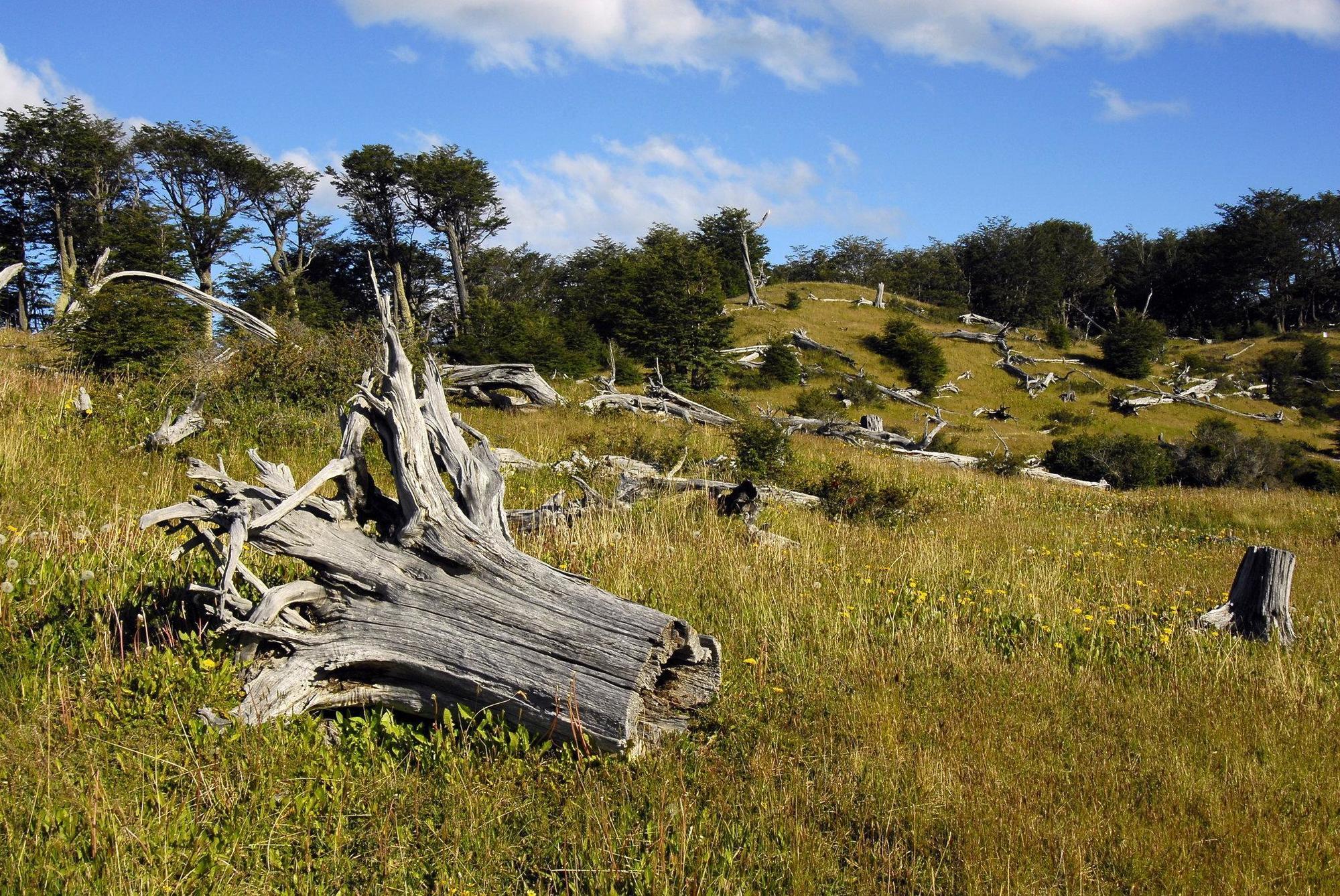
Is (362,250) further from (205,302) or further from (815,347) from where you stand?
(205,302)

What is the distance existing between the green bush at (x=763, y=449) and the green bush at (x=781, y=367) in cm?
2370

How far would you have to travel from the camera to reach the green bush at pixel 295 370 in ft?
39.2

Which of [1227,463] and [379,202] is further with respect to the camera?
[379,202]

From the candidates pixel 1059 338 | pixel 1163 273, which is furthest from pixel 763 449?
pixel 1163 273

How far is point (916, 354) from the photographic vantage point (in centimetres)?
3931

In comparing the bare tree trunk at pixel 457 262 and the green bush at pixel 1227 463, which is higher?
the bare tree trunk at pixel 457 262

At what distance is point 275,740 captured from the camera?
340 centimetres

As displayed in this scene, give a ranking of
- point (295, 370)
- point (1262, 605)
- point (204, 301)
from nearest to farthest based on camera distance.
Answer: point (1262, 605)
point (204, 301)
point (295, 370)

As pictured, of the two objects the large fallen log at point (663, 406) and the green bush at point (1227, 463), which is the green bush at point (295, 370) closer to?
the large fallen log at point (663, 406)

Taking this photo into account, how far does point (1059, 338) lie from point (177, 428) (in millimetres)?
44982

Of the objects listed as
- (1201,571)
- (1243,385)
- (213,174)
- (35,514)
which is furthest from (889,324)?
(35,514)

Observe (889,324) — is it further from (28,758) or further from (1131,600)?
(28,758)

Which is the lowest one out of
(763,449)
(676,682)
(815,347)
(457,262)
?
(676,682)

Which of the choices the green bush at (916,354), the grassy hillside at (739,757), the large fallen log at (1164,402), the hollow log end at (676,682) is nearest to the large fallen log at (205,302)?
the grassy hillside at (739,757)
